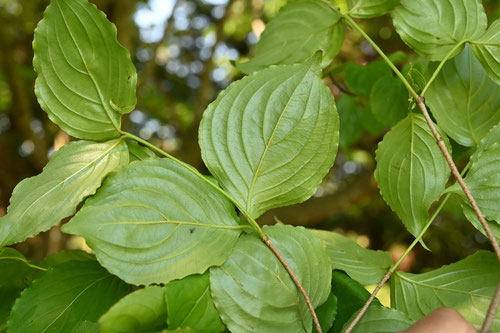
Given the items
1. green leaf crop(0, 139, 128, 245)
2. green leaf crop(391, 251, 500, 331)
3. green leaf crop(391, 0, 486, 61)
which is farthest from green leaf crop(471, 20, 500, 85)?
green leaf crop(0, 139, 128, 245)

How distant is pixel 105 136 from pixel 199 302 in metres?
0.10

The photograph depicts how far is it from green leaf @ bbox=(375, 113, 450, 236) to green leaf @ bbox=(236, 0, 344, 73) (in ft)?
0.24

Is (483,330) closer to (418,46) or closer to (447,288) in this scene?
(447,288)

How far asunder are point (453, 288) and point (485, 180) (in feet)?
0.20

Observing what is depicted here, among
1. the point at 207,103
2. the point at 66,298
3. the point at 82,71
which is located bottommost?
the point at 207,103

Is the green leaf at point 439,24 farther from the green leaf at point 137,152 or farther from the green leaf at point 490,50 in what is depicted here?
the green leaf at point 137,152

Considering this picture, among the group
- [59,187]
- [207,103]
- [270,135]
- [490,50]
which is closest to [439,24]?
[490,50]

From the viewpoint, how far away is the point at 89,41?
0.24 meters


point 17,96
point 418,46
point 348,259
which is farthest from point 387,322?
point 17,96

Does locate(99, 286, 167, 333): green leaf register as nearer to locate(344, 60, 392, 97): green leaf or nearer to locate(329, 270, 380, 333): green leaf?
locate(329, 270, 380, 333): green leaf

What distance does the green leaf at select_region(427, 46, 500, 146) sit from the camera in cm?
29

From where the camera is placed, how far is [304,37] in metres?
0.33

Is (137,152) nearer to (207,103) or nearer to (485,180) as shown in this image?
(485,180)

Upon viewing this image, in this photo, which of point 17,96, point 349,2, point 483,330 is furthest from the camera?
point 17,96
